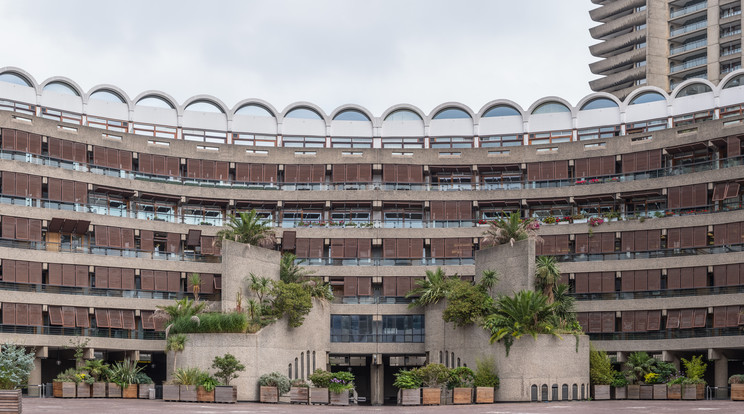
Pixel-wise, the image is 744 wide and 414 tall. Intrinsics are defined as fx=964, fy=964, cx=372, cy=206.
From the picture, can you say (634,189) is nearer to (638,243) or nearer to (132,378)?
(638,243)

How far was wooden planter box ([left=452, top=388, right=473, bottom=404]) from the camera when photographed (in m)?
50.4

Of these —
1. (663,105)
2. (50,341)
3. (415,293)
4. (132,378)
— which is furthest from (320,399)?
(663,105)

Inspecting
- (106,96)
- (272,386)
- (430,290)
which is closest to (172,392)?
(272,386)

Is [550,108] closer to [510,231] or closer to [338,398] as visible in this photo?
[510,231]

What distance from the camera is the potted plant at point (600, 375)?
177 feet

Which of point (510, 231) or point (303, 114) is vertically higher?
point (303, 114)

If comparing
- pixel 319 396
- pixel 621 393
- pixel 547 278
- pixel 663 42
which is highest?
pixel 663 42

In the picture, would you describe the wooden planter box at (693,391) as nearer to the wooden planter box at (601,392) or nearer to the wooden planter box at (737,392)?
the wooden planter box at (737,392)

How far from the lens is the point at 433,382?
5022cm

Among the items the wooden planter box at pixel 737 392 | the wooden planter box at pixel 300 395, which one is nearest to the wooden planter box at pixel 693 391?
the wooden planter box at pixel 737 392

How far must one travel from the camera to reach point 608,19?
11844cm

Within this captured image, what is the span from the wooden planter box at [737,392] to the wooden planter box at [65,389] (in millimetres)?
34600

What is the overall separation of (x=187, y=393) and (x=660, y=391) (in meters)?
25.6

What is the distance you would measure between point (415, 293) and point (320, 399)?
16880mm
